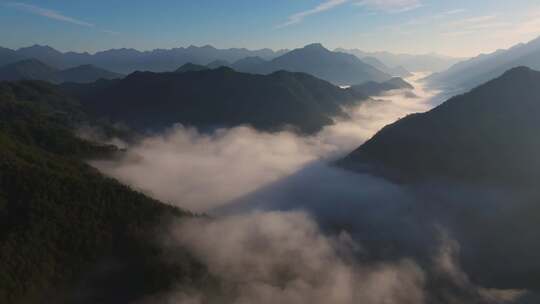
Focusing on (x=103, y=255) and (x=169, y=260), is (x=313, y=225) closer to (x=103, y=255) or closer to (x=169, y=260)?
(x=169, y=260)

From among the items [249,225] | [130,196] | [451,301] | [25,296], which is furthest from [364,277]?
[25,296]

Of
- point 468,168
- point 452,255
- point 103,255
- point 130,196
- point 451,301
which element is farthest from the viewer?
point 468,168

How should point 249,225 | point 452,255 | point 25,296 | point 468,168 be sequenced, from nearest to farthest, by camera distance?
point 25,296 < point 452,255 < point 249,225 < point 468,168

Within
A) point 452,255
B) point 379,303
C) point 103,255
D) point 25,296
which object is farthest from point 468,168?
point 25,296

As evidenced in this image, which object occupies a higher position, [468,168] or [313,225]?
[468,168]

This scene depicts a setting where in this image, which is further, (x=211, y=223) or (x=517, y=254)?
(x=211, y=223)

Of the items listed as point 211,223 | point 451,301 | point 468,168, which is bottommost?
point 451,301
